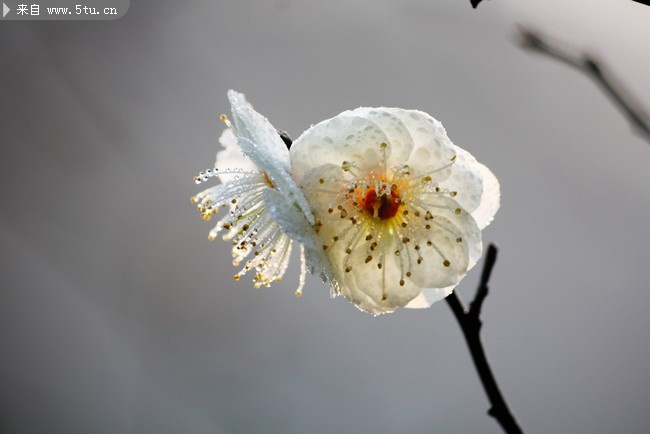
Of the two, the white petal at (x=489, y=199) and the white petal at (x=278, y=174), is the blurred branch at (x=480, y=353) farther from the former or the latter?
the white petal at (x=278, y=174)

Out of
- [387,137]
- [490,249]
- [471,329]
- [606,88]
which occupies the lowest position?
[471,329]

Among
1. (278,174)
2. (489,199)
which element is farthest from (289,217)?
(489,199)

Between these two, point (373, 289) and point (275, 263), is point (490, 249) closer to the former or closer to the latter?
point (373, 289)

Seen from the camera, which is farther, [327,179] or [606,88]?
[606,88]

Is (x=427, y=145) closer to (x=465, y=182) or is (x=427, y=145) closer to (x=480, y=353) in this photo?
(x=465, y=182)

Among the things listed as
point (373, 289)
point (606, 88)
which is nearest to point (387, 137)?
point (373, 289)

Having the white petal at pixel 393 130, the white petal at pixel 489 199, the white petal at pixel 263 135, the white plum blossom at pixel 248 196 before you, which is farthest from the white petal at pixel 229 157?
the white petal at pixel 489 199

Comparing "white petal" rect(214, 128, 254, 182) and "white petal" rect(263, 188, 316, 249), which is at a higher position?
"white petal" rect(214, 128, 254, 182)

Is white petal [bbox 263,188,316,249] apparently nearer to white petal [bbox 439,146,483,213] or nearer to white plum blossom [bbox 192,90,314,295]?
white plum blossom [bbox 192,90,314,295]

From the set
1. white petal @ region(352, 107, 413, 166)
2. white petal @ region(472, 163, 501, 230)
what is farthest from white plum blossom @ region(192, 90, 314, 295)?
white petal @ region(472, 163, 501, 230)
